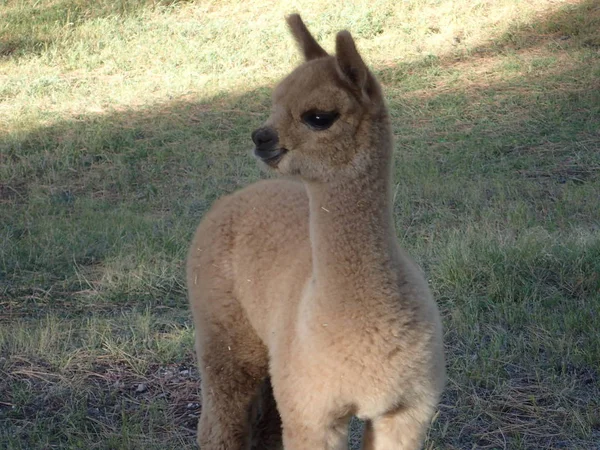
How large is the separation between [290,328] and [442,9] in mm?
11038

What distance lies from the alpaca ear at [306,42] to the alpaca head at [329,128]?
0.29 m

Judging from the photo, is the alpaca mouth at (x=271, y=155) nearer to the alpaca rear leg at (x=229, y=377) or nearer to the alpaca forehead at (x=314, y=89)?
the alpaca forehead at (x=314, y=89)

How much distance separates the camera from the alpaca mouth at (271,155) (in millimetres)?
3121

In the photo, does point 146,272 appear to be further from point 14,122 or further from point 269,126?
point 14,122

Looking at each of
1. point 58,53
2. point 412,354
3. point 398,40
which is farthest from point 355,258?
point 58,53

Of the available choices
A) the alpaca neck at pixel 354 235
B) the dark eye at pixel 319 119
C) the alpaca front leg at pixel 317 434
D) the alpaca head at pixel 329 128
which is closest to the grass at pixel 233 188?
the alpaca front leg at pixel 317 434

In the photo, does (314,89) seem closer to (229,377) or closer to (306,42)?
(306,42)

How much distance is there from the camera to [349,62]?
308cm

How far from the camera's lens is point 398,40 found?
1298 cm

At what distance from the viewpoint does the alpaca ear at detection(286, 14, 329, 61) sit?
342cm

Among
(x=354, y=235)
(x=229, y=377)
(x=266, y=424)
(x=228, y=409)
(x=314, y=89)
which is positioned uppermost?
(x=314, y=89)

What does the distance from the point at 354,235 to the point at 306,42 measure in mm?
800

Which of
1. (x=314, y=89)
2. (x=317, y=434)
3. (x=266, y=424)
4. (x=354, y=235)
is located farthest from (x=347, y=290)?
(x=266, y=424)

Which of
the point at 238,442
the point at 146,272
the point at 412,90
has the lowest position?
the point at 412,90
